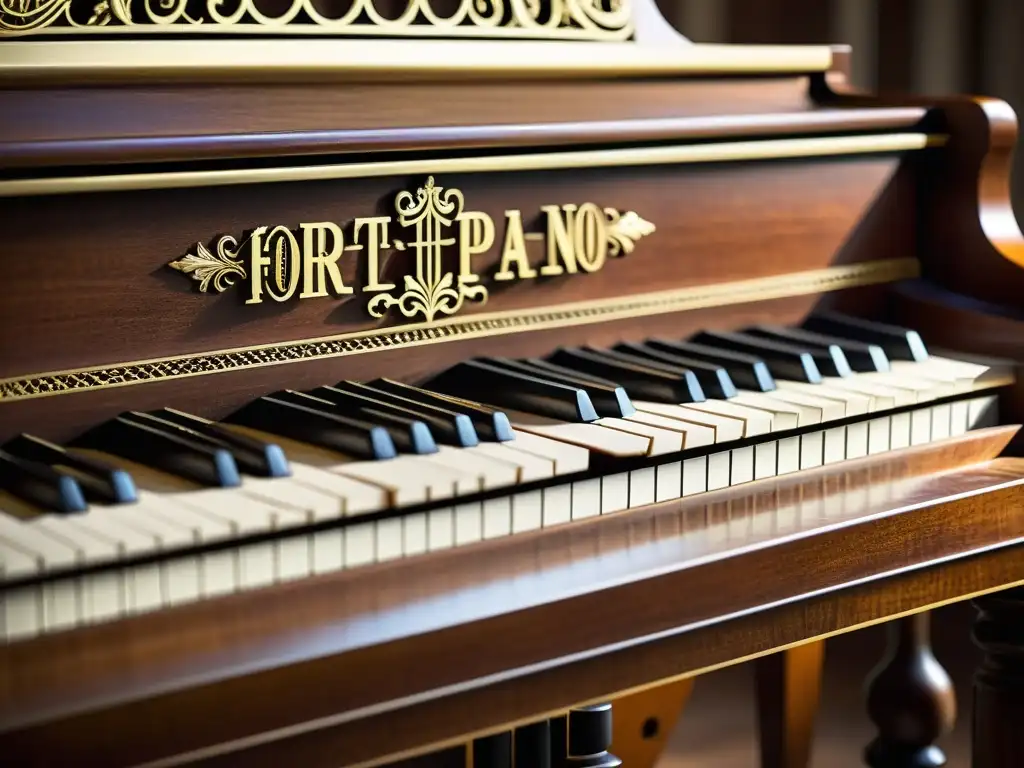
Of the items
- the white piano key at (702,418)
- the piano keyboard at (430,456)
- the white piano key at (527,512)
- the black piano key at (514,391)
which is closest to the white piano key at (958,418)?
the piano keyboard at (430,456)

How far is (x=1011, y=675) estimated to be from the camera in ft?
5.60

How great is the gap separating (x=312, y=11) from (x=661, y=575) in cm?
66

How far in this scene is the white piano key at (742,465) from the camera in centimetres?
135

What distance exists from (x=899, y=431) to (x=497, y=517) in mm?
514

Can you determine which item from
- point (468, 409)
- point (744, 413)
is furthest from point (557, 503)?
point (744, 413)

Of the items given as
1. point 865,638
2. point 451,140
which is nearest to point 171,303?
point 451,140

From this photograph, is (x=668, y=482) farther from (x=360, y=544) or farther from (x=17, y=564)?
(x=17, y=564)

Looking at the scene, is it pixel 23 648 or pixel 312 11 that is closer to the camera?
pixel 23 648

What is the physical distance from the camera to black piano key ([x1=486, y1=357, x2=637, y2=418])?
135cm

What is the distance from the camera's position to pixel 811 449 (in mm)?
1405

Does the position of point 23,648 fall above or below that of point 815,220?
below

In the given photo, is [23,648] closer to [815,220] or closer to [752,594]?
[752,594]

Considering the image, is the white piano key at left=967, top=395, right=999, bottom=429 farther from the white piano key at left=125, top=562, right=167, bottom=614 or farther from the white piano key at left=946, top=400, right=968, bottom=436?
the white piano key at left=125, top=562, right=167, bottom=614

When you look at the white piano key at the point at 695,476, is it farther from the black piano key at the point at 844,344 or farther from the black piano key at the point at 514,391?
the black piano key at the point at 844,344
